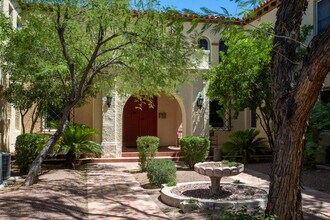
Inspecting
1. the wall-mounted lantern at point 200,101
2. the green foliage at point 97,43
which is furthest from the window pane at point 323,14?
the green foliage at point 97,43

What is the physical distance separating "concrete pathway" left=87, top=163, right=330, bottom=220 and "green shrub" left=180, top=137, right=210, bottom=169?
5.53 feet

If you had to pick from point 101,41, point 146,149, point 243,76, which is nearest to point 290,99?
point 101,41

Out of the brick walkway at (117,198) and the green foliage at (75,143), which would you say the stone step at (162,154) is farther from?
the brick walkway at (117,198)

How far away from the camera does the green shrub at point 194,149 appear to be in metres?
12.6

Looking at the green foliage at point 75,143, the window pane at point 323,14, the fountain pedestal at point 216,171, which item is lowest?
the fountain pedestal at point 216,171

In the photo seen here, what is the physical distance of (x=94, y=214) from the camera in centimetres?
666

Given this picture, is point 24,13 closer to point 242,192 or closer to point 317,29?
point 242,192

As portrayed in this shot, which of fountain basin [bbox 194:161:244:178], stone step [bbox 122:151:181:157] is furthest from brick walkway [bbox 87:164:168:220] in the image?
stone step [bbox 122:151:181:157]

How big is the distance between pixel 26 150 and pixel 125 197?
181 inches

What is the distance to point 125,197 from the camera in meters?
8.23

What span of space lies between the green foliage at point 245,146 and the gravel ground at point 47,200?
645 centimetres

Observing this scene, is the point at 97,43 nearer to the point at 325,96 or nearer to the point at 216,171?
the point at 216,171

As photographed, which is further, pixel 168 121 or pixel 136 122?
pixel 168 121

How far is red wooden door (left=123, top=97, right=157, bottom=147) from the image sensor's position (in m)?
17.9
